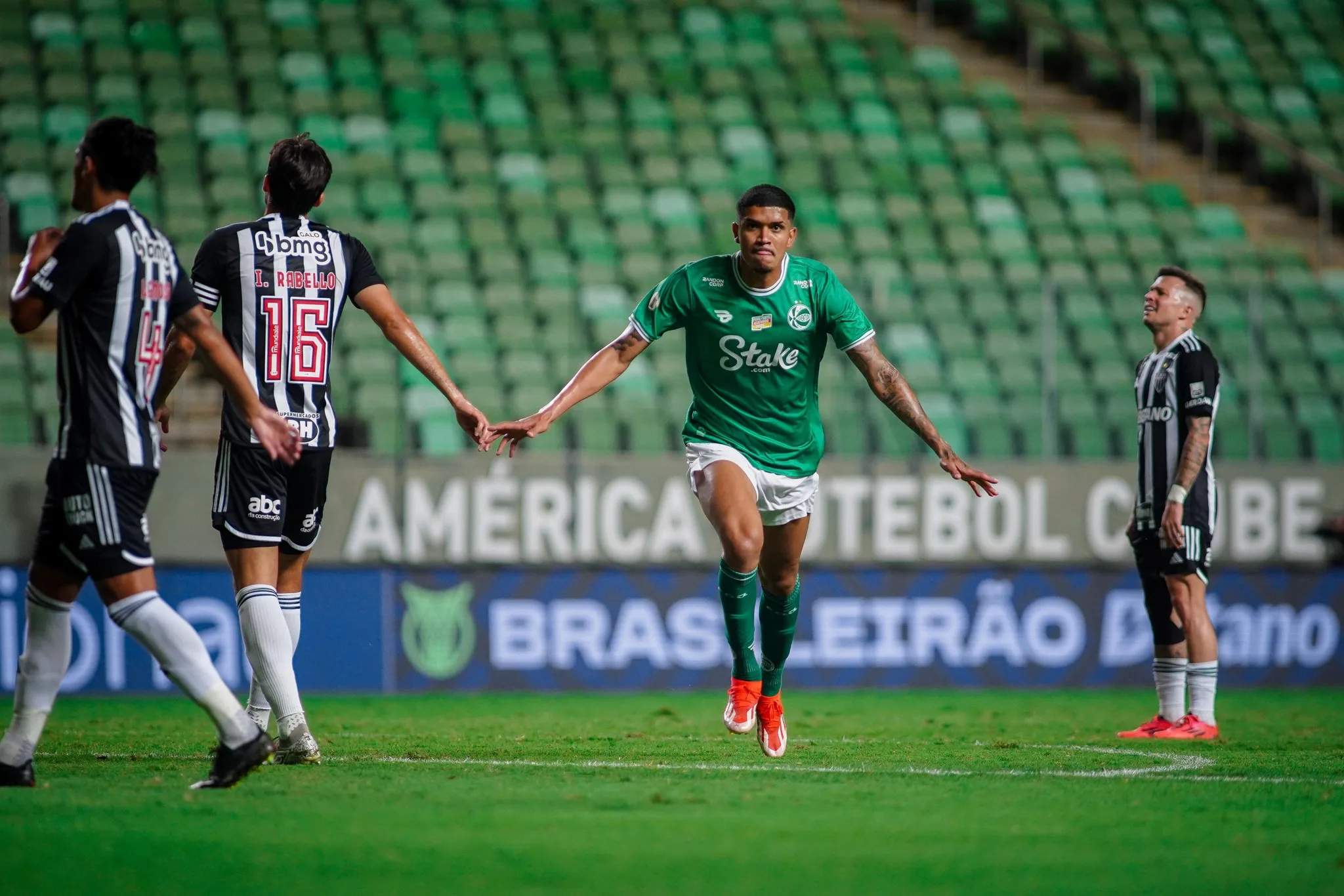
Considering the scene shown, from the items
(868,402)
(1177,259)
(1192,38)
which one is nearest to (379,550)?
(868,402)

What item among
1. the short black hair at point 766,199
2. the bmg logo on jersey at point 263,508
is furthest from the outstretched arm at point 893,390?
the bmg logo on jersey at point 263,508

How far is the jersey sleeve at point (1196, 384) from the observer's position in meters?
8.29

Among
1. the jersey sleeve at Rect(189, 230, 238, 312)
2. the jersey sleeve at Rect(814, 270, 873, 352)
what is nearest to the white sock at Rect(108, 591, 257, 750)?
the jersey sleeve at Rect(189, 230, 238, 312)

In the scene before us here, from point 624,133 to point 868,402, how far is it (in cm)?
609

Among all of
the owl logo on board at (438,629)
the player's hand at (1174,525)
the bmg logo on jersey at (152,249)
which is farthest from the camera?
the owl logo on board at (438,629)

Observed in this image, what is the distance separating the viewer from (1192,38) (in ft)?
70.4

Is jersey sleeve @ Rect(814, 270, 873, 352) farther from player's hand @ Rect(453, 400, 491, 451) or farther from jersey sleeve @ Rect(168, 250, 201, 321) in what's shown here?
jersey sleeve @ Rect(168, 250, 201, 321)

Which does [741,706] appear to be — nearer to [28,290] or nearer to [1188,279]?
[28,290]

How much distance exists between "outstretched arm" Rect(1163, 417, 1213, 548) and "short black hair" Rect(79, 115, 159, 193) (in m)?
5.22

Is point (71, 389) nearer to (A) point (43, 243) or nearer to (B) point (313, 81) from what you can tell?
(A) point (43, 243)

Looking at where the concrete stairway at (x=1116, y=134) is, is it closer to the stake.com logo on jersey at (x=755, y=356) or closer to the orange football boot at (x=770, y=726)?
the stake.com logo on jersey at (x=755, y=356)

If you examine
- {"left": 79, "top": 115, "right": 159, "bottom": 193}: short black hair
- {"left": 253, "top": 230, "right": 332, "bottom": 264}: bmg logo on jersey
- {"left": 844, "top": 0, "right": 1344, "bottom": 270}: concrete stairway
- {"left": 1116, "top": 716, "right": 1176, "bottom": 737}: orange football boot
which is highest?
{"left": 844, "top": 0, "right": 1344, "bottom": 270}: concrete stairway

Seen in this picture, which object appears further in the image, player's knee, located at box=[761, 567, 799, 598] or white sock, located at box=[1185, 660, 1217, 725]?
white sock, located at box=[1185, 660, 1217, 725]

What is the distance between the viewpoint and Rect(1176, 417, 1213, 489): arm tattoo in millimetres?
8227
